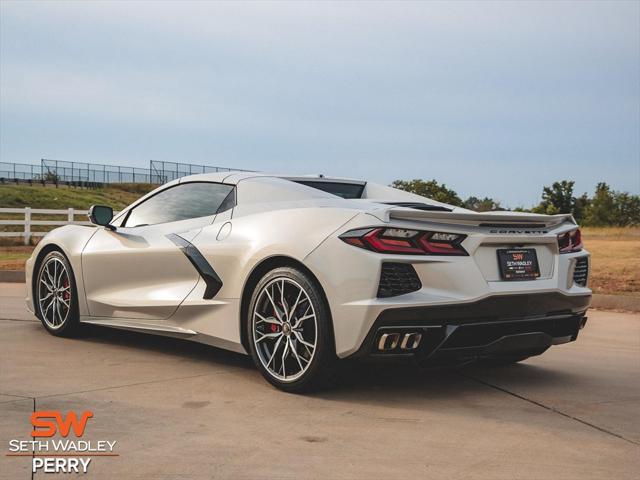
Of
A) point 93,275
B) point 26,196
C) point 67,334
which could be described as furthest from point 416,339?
point 26,196

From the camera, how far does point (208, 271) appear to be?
570cm

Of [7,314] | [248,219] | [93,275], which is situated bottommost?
[7,314]

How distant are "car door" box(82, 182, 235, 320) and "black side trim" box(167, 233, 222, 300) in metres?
0.04

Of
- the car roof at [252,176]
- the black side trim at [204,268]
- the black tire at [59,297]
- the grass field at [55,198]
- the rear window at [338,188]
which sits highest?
the grass field at [55,198]

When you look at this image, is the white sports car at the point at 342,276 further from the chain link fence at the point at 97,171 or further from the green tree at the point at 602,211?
the green tree at the point at 602,211

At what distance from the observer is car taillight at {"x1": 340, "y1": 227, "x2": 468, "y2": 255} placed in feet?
15.4

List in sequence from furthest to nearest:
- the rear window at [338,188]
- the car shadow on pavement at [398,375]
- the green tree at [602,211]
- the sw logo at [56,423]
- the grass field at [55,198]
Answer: the green tree at [602,211] < the grass field at [55,198] < the rear window at [338,188] < the car shadow on pavement at [398,375] < the sw logo at [56,423]

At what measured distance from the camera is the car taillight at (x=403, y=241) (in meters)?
4.69

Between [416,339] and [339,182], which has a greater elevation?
[339,182]

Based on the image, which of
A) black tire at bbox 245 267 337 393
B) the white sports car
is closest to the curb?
the white sports car

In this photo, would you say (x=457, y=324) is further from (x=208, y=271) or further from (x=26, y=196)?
(x=26, y=196)

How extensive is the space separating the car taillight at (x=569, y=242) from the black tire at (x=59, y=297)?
13.3 ft

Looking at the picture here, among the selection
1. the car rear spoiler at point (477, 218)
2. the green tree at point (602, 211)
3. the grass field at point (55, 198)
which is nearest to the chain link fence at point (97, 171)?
the grass field at point (55, 198)

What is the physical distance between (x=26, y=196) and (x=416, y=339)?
1949 inches
